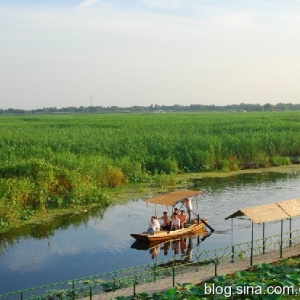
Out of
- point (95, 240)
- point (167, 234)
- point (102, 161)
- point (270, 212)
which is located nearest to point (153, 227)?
point (167, 234)

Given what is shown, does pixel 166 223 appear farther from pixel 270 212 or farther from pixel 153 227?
pixel 270 212

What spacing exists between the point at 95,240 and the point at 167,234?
107 inches

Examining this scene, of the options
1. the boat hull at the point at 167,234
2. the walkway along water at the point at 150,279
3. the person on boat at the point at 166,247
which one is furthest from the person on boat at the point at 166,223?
the walkway along water at the point at 150,279

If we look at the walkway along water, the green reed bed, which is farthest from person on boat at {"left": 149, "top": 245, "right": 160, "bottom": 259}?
the green reed bed

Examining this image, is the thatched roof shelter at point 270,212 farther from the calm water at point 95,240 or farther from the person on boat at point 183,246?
the calm water at point 95,240

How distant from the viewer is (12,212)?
19.6 metres

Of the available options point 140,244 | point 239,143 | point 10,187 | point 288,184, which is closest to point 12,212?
point 10,187

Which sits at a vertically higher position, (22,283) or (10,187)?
(10,187)

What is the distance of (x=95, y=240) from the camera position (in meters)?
18.3

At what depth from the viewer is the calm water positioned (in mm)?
15180

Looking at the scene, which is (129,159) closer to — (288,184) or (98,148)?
(98,148)

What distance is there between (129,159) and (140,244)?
1254 centimetres

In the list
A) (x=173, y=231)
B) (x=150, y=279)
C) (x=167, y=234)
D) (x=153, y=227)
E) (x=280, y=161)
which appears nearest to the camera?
(x=150, y=279)

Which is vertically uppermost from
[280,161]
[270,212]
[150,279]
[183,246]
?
[270,212]
